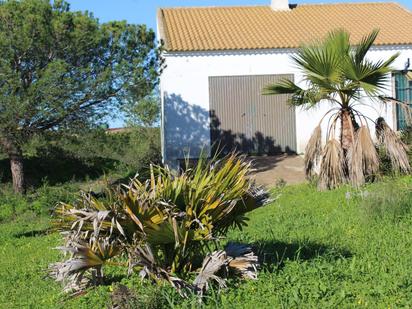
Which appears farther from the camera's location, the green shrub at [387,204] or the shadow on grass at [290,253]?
the green shrub at [387,204]

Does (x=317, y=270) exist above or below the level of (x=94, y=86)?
below

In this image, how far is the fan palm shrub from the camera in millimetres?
5430

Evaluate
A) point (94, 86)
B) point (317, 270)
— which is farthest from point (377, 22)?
point (317, 270)

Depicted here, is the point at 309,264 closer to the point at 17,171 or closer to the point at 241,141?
the point at 17,171

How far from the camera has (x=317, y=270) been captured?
6.02 metres

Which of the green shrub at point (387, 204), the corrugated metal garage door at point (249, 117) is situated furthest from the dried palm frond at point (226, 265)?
the corrugated metal garage door at point (249, 117)

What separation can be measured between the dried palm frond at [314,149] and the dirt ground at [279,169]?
118 inches

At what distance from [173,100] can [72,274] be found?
1554 cm

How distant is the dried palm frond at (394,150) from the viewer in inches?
497

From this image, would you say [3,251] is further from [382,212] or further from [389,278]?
[389,278]

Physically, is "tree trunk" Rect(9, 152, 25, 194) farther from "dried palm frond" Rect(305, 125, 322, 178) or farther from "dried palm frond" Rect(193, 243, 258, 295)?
"dried palm frond" Rect(193, 243, 258, 295)

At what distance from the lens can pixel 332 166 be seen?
1251 cm

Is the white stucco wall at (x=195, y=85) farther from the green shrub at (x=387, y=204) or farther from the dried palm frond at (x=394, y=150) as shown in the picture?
the green shrub at (x=387, y=204)

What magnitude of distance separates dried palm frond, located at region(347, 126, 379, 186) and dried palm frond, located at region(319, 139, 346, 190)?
19 cm
